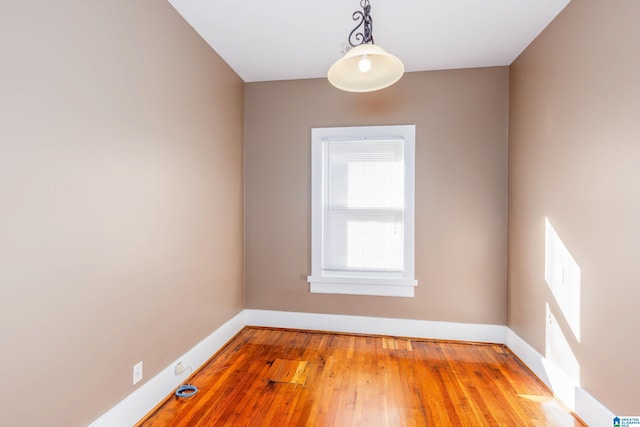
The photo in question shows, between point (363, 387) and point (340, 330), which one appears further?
point (340, 330)

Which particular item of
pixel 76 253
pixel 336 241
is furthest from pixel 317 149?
pixel 76 253

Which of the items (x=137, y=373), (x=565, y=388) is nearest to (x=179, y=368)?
(x=137, y=373)

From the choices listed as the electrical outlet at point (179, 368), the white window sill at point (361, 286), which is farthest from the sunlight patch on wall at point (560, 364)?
the electrical outlet at point (179, 368)

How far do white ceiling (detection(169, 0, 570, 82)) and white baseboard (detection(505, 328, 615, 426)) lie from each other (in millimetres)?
2528

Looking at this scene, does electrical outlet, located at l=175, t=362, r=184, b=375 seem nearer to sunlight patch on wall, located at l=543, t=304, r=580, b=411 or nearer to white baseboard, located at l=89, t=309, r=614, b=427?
white baseboard, located at l=89, t=309, r=614, b=427

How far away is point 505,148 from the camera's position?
3.11 metres

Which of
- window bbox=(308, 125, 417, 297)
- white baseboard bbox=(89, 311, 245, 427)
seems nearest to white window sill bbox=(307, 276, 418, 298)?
window bbox=(308, 125, 417, 297)

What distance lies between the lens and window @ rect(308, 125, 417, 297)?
10.7 ft

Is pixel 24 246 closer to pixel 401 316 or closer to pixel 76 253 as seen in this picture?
pixel 76 253

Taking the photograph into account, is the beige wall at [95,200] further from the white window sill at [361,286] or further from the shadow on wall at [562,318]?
the shadow on wall at [562,318]

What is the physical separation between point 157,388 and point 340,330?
1797mm

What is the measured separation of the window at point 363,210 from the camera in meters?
3.25

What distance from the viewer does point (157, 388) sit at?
2.13 m

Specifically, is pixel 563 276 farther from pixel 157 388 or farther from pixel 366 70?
pixel 157 388
